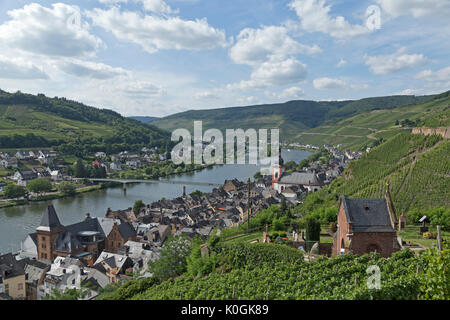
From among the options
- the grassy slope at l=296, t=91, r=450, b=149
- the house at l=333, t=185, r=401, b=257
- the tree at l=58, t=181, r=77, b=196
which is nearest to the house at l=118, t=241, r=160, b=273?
the house at l=333, t=185, r=401, b=257

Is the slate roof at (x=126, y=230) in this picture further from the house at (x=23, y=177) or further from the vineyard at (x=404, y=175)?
the house at (x=23, y=177)

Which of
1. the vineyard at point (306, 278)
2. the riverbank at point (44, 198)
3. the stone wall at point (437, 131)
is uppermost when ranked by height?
the stone wall at point (437, 131)

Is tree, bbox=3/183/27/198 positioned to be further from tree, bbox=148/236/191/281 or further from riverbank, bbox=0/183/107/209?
tree, bbox=148/236/191/281

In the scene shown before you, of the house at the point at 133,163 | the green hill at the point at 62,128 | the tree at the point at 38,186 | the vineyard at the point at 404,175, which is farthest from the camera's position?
the house at the point at 133,163

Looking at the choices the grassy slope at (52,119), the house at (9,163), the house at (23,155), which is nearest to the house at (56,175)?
the house at (9,163)

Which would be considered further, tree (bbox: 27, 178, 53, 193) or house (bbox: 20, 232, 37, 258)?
tree (bbox: 27, 178, 53, 193)

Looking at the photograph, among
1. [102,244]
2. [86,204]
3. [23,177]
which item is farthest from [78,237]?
[23,177]

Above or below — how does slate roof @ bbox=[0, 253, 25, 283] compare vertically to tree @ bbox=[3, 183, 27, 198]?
below

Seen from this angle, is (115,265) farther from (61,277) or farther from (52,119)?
(52,119)
